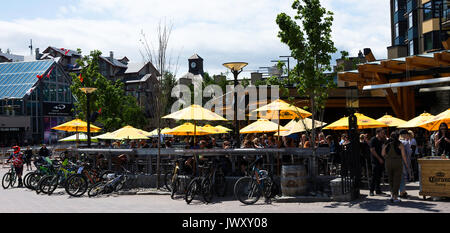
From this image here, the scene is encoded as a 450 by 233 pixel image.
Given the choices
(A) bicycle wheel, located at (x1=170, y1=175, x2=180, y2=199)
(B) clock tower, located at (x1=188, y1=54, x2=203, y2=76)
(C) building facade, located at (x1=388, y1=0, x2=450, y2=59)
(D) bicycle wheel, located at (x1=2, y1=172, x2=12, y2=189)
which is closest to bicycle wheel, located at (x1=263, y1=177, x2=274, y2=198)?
(A) bicycle wheel, located at (x1=170, y1=175, x2=180, y2=199)

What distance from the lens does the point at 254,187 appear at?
11938 mm

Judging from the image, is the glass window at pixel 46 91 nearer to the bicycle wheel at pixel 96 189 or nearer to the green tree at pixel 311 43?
the bicycle wheel at pixel 96 189

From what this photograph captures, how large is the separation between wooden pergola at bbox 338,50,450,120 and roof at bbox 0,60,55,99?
4745 cm

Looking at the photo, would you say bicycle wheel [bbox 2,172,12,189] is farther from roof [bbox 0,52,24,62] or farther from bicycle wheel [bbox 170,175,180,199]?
roof [bbox 0,52,24,62]

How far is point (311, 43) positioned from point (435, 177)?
16.2 feet

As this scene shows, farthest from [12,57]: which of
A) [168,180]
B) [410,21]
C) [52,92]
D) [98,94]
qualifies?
[168,180]

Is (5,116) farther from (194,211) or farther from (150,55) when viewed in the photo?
(194,211)

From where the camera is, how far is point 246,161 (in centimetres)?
1396

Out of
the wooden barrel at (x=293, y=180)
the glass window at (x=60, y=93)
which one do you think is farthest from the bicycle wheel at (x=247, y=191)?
the glass window at (x=60, y=93)

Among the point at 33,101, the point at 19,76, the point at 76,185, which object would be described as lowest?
the point at 76,185

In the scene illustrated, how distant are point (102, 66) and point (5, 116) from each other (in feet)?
97.3

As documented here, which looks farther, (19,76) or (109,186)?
(19,76)

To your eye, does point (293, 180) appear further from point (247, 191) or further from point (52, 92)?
point (52, 92)

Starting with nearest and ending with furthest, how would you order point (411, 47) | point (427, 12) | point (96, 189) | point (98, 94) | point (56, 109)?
point (96, 189) → point (98, 94) → point (427, 12) → point (411, 47) → point (56, 109)
